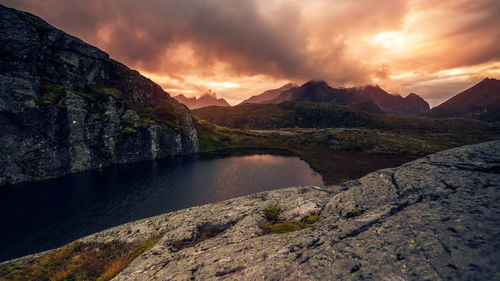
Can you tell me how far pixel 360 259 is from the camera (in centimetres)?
905

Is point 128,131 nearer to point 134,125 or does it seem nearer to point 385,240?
point 134,125

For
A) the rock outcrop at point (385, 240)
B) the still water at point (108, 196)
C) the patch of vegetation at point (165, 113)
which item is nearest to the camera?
the rock outcrop at point (385, 240)

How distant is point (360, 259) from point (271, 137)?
147 meters

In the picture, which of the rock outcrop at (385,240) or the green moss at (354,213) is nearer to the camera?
the rock outcrop at (385,240)

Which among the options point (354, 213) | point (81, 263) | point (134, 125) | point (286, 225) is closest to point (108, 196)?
point (81, 263)

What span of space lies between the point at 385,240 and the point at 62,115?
113 m

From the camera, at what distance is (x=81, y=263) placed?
21.2m

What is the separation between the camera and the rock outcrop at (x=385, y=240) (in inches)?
305

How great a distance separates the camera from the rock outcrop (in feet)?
25.4

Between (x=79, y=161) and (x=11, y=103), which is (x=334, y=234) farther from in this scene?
(x=11, y=103)

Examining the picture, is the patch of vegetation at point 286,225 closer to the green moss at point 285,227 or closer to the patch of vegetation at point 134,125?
the green moss at point 285,227

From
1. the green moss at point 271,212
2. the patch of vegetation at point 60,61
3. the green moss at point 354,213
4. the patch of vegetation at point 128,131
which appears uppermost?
the patch of vegetation at point 60,61

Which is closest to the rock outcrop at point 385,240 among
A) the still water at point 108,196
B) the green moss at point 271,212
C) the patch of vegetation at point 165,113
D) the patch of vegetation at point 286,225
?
the patch of vegetation at point 286,225

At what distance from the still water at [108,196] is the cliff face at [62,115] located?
10439 millimetres
